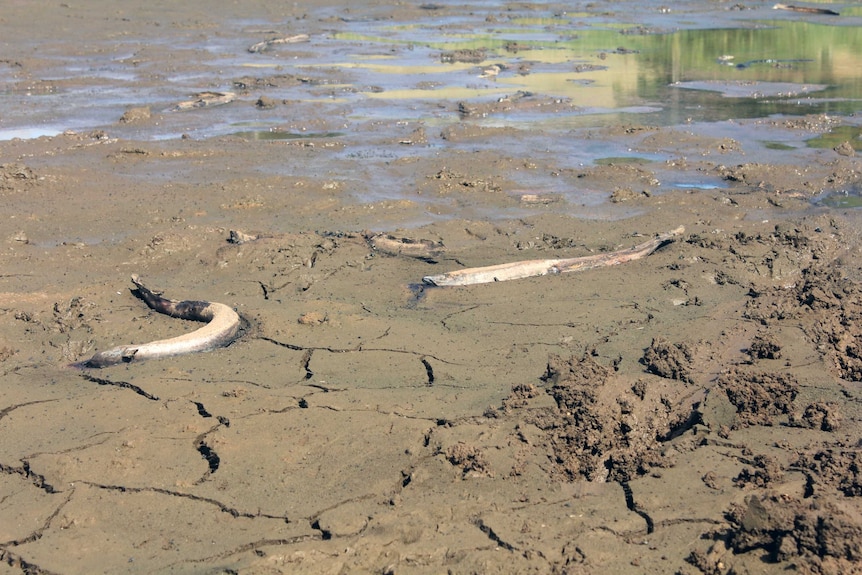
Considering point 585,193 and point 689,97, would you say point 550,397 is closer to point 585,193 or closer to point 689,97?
point 585,193

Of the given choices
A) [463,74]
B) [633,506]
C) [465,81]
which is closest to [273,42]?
[463,74]

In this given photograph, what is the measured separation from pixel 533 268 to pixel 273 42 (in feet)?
54.2

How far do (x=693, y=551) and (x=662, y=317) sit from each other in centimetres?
318

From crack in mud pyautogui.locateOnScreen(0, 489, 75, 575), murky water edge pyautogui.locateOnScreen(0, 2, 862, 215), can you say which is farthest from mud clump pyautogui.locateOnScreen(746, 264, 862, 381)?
crack in mud pyautogui.locateOnScreen(0, 489, 75, 575)

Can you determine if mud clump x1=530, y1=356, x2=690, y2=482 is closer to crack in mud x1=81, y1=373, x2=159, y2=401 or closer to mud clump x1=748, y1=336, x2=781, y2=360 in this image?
mud clump x1=748, y1=336, x2=781, y2=360

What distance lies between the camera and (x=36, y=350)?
6734 mm

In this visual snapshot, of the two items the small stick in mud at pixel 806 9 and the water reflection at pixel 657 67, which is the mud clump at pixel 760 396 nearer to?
the water reflection at pixel 657 67

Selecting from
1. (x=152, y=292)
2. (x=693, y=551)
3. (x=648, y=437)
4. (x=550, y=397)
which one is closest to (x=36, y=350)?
(x=152, y=292)

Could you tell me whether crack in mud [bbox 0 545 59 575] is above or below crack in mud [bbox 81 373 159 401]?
below

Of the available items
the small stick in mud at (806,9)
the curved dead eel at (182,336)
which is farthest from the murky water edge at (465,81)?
the curved dead eel at (182,336)

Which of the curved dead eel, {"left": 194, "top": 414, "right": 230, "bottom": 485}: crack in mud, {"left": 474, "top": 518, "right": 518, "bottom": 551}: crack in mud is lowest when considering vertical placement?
{"left": 474, "top": 518, "right": 518, "bottom": 551}: crack in mud

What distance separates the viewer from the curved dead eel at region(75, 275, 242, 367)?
6.31 metres

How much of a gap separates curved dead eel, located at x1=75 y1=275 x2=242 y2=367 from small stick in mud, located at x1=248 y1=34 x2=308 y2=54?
15.7 meters

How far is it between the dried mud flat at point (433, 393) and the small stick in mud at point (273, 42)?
40.6 feet
